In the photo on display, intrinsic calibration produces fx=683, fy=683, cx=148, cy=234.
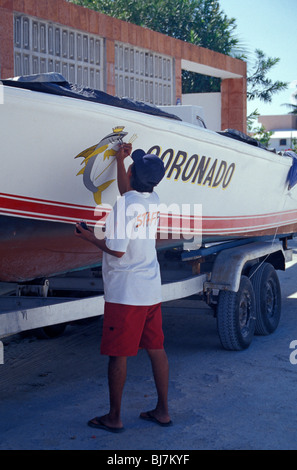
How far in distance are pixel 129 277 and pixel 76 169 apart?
3.48 ft

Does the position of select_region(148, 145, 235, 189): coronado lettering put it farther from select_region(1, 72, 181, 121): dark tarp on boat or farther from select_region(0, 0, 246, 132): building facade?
select_region(0, 0, 246, 132): building facade

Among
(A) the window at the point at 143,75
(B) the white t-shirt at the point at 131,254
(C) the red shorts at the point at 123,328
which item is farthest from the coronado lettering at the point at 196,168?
(A) the window at the point at 143,75

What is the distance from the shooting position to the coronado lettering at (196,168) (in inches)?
221

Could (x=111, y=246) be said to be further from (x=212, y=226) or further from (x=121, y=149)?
(x=212, y=226)

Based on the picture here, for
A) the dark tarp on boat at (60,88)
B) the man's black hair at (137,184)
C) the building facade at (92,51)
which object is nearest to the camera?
the man's black hair at (137,184)

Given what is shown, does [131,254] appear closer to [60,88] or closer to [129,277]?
[129,277]

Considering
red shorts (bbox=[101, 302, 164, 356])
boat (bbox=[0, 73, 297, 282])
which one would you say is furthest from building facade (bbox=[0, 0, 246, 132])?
red shorts (bbox=[101, 302, 164, 356])

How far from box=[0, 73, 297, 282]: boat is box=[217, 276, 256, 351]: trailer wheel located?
595 mm

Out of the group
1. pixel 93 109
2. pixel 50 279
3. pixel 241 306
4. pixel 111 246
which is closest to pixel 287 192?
pixel 241 306

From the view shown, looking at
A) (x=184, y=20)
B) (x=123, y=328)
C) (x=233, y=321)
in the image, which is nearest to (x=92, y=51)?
(x=233, y=321)

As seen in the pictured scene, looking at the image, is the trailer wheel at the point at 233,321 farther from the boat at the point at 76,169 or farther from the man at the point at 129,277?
the man at the point at 129,277

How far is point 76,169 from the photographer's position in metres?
4.82

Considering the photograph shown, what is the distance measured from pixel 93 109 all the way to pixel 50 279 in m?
1.82

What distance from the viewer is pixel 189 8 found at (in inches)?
1315
